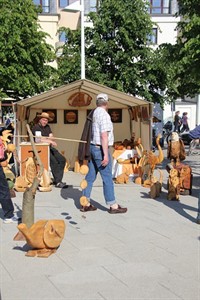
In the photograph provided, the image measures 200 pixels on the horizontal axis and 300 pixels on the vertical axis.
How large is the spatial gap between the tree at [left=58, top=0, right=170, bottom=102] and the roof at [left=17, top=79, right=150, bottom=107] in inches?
304

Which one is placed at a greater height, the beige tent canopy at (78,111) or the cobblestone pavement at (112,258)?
the beige tent canopy at (78,111)

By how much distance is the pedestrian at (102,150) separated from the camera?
5.93 m

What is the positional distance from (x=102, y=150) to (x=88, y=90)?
183 inches

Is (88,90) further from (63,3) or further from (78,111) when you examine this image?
(63,3)

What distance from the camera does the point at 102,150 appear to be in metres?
6.01

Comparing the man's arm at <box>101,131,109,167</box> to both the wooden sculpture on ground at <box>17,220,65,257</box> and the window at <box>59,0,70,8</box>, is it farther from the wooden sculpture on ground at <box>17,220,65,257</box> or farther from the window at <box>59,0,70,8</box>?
the window at <box>59,0,70,8</box>

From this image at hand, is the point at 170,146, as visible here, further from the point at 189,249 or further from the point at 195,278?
the point at 195,278

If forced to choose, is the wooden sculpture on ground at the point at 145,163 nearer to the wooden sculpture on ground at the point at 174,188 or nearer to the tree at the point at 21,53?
the wooden sculpture on ground at the point at 174,188

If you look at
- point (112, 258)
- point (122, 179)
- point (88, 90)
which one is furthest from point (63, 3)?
point (112, 258)

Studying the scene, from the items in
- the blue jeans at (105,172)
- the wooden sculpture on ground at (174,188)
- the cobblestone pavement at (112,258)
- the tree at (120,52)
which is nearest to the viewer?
the cobblestone pavement at (112,258)

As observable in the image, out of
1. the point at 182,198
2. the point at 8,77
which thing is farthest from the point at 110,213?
the point at 8,77

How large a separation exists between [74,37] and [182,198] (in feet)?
42.4

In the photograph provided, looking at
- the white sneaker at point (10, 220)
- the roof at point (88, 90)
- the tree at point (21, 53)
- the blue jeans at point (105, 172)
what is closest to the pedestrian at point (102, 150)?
the blue jeans at point (105, 172)

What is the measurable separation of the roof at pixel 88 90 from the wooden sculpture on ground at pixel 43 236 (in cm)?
517
